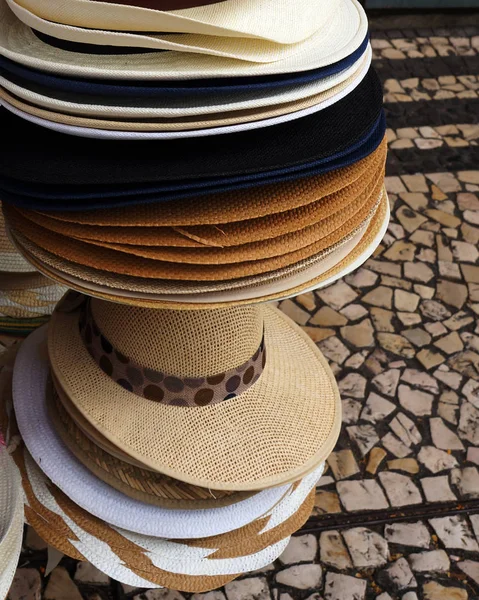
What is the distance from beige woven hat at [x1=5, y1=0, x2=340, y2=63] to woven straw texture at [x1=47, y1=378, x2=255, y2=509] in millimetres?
671

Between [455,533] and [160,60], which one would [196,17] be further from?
[455,533]

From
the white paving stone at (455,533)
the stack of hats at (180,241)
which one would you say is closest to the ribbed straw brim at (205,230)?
the stack of hats at (180,241)

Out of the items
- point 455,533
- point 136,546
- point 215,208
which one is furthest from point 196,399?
point 455,533

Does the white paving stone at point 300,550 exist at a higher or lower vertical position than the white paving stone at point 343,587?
higher

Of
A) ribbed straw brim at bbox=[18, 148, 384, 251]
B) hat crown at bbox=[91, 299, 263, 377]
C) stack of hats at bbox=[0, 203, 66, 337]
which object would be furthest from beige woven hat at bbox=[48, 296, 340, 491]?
stack of hats at bbox=[0, 203, 66, 337]

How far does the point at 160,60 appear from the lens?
85 centimetres

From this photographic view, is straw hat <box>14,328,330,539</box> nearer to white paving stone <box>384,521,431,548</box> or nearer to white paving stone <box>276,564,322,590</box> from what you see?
white paving stone <box>276,564,322,590</box>

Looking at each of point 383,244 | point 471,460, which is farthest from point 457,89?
point 471,460

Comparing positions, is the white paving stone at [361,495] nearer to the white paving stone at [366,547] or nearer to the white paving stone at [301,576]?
the white paving stone at [366,547]

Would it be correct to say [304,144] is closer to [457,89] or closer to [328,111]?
[328,111]

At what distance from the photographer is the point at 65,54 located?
0.89 meters

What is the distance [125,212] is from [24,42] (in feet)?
0.80

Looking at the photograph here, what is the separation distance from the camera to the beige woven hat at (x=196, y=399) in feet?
3.85

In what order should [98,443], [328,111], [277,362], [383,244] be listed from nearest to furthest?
[328,111] → [98,443] → [277,362] → [383,244]
